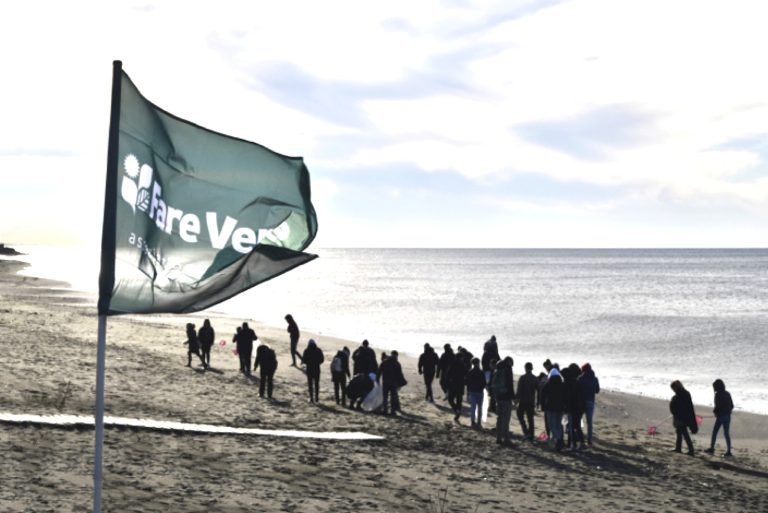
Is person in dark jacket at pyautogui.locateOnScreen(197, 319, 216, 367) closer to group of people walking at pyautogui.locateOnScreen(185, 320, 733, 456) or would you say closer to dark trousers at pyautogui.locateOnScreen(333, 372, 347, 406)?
group of people walking at pyautogui.locateOnScreen(185, 320, 733, 456)

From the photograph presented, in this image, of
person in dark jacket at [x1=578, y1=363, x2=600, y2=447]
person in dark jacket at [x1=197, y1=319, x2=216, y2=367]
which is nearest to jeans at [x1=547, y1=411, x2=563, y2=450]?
person in dark jacket at [x1=578, y1=363, x2=600, y2=447]

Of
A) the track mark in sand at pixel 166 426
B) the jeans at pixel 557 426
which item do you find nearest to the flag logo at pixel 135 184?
the track mark in sand at pixel 166 426

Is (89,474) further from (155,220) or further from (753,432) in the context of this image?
(753,432)

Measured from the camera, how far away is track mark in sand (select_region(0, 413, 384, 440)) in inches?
506

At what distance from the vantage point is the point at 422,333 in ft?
155

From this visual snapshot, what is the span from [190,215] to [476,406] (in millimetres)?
12011

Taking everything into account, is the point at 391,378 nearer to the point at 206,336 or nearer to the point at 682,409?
the point at 682,409

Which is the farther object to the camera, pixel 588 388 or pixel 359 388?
pixel 359 388

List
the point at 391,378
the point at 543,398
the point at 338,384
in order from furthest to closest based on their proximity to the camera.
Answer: the point at 338,384
the point at 391,378
the point at 543,398

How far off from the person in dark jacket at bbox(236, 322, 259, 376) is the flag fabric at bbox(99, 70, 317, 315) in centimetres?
1651

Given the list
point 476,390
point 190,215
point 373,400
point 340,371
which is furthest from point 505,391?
point 190,215

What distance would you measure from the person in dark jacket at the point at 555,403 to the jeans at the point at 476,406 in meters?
1.96

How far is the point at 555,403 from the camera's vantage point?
591 inches

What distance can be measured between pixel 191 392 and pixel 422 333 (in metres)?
29.6
